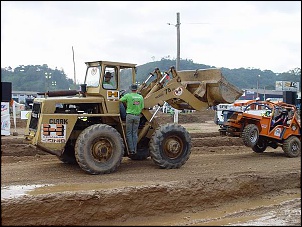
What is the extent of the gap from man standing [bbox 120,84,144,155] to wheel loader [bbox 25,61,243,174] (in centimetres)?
21

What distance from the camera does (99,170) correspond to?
10.5 meters

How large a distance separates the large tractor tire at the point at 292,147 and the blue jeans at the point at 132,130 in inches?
210

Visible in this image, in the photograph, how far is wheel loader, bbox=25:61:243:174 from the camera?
10.4 metres

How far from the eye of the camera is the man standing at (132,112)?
428 inches

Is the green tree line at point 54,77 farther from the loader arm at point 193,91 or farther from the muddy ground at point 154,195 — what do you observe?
the muddy ground at point 154,195

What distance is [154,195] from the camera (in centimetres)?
877

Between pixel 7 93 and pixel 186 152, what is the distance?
6.02 meters

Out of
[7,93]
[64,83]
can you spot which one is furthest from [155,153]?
[64,83]

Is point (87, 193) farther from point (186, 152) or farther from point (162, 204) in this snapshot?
point (186, 152)

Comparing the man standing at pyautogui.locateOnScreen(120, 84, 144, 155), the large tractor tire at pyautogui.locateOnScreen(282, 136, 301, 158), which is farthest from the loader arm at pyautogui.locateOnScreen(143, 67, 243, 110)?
the large tractor tire at pyautogui.locateOnScreen(282, 136, 301, 158)

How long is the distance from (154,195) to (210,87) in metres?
4.28

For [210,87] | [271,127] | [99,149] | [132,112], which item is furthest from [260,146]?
[99,149]

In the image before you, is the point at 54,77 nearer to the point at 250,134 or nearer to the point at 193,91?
the point at 250,134

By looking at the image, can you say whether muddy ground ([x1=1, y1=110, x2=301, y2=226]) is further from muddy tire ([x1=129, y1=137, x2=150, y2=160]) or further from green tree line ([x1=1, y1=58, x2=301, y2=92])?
green tree line ([x1=1, y1=58, x2=301, y2=92])
